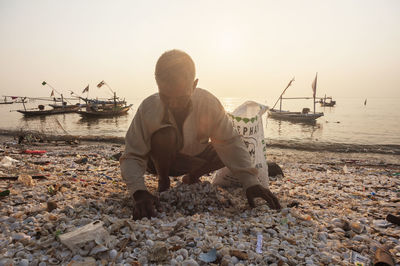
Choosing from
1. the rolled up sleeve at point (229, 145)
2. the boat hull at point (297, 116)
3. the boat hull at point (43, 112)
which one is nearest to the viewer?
the rolled up sleeve at point (229, 145)

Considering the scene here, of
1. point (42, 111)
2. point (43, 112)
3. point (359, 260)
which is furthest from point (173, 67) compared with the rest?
point (43, 112)

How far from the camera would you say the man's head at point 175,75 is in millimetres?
1779

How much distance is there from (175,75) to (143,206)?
107cm

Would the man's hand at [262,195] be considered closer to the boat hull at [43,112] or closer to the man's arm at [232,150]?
the man's arm at [232,150]

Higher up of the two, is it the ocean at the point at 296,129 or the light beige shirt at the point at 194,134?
the light beige shirt at the point at 194,134

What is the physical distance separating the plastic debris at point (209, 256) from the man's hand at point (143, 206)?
0.62 m

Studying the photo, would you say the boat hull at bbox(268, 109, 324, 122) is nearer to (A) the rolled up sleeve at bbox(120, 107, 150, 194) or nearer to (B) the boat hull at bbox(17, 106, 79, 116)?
(A) the rolled up sleeve at bbox(120, 107, 150, 194)

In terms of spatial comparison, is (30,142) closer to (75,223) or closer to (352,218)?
(75,223)

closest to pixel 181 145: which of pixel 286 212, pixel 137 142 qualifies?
pixel 137 142

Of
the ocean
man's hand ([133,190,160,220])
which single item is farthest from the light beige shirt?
the ocean

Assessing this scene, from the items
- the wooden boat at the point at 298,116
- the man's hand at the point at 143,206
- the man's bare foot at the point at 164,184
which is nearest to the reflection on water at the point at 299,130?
the wooden boat at the point at 298,116

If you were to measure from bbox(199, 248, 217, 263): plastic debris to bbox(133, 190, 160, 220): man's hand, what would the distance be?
622 mm

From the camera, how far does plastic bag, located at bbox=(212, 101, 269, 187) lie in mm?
2729

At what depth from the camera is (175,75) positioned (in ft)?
5.82
